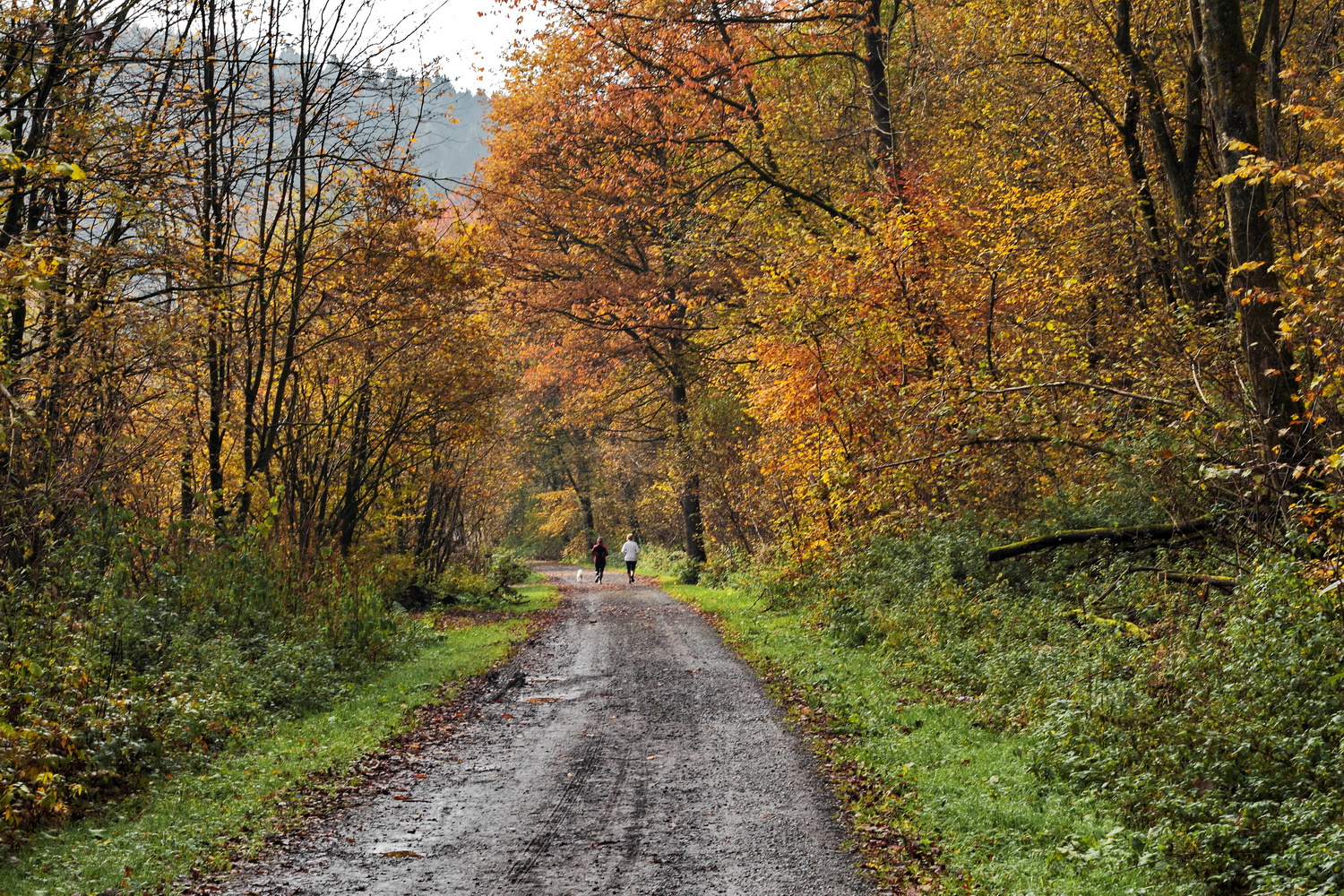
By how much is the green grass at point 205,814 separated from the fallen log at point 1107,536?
7394 millimetres

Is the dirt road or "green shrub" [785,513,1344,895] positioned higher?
"green shrub" [785,513,1344,895]

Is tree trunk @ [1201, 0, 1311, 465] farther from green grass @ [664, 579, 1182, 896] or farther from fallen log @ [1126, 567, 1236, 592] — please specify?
green grass @ [664, 579, 1182, 896]

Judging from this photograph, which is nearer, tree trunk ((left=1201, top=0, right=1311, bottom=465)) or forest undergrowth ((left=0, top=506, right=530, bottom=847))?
forest undergrowth ((left=0, top=506, right=530, bottom=847))

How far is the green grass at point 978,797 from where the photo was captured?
5.46 m

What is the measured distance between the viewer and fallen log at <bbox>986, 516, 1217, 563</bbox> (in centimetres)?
1011

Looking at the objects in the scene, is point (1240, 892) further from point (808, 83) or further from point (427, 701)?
point (808, 83)

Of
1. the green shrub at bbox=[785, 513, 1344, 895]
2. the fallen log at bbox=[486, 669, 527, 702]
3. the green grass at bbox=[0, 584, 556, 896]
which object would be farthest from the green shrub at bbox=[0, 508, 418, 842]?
the green shrub at bbox=[785, 513, 1344, 895]

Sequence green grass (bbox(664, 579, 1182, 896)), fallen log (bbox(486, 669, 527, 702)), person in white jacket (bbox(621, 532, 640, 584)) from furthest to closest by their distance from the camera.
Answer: person in white jacket (bbox(621, 532, 640, 584)), fallen log (bbox(486, 669, 527, 702)), green grass (bbox(664, 579, 1182, 896))

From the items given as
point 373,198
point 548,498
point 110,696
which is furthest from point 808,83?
point 548,498

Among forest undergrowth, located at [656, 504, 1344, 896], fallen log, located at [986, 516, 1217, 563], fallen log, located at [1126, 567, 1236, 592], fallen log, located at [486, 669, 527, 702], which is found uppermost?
fallen log, located at [986, 516, 1217, 563]

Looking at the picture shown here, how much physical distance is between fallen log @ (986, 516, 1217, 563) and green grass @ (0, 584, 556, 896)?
291 inches

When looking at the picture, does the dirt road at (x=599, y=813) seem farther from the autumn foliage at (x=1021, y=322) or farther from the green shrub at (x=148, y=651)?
the autumn foliage at (x=1021, y=322)

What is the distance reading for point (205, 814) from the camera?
281 inches

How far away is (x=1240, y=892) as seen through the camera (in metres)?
4.97
